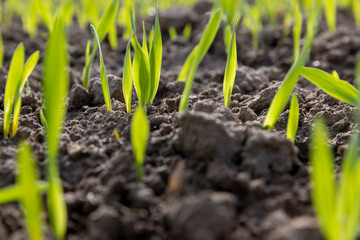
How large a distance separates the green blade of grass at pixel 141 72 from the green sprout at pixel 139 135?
0.34m

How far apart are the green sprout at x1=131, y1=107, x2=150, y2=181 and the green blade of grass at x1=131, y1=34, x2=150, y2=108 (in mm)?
343

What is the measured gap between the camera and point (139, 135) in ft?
2.93

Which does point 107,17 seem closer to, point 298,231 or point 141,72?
point 141,72

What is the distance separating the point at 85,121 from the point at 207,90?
549 millimetres

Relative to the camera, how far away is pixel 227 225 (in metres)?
0.76

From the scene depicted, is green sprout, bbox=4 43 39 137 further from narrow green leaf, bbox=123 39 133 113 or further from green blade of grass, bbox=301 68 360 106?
green blade of grass, bbox=301 68 360 106

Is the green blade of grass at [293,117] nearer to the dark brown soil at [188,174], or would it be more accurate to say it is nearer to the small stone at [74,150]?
the dark brown soil at [188,174]

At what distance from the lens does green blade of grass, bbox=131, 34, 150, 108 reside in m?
1.21

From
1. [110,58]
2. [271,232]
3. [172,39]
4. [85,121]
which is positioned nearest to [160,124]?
[85,121]

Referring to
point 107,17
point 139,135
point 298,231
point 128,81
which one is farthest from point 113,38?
point 298,231

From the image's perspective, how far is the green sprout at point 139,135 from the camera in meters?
0.88

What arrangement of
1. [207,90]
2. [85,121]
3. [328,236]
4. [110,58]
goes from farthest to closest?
[110,58] < [207,90] < [85,121] < [328,236]

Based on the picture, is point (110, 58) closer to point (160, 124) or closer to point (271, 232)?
point (160, 124)

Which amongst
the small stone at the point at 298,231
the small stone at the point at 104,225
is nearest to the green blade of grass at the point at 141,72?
the small stone at the point at 104,225
